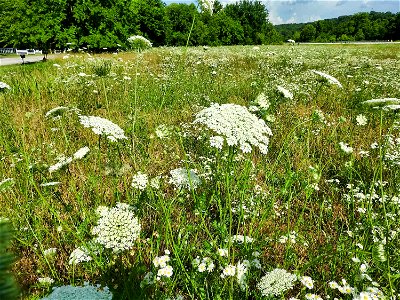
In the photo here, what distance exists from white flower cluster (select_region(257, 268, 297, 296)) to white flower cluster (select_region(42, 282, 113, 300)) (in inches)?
43.1

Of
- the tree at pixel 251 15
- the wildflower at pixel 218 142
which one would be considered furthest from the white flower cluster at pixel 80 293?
the tree at pixel 251 15

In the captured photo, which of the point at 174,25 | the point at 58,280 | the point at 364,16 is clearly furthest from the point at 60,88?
the point at 364,16

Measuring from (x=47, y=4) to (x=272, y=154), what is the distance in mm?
32924

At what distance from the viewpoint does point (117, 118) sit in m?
5.72

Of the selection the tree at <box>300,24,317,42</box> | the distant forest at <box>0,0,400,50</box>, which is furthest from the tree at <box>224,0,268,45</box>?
the tree at <box>300,24,317,42</box>

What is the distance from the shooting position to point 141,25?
69062 mm

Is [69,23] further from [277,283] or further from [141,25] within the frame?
[277,283]

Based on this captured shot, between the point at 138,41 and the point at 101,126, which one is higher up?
the point at 138,41

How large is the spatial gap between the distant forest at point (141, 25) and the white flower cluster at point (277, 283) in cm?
241

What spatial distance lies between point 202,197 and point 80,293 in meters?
1.13

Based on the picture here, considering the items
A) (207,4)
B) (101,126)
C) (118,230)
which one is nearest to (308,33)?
(207,4)

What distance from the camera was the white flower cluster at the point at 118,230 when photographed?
1.90 meters

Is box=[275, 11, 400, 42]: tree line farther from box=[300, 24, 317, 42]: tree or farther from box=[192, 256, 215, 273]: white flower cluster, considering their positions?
box=[192, 256, 215, 273]: white flower cluster

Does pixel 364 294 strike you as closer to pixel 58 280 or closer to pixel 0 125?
pixel 58 280
